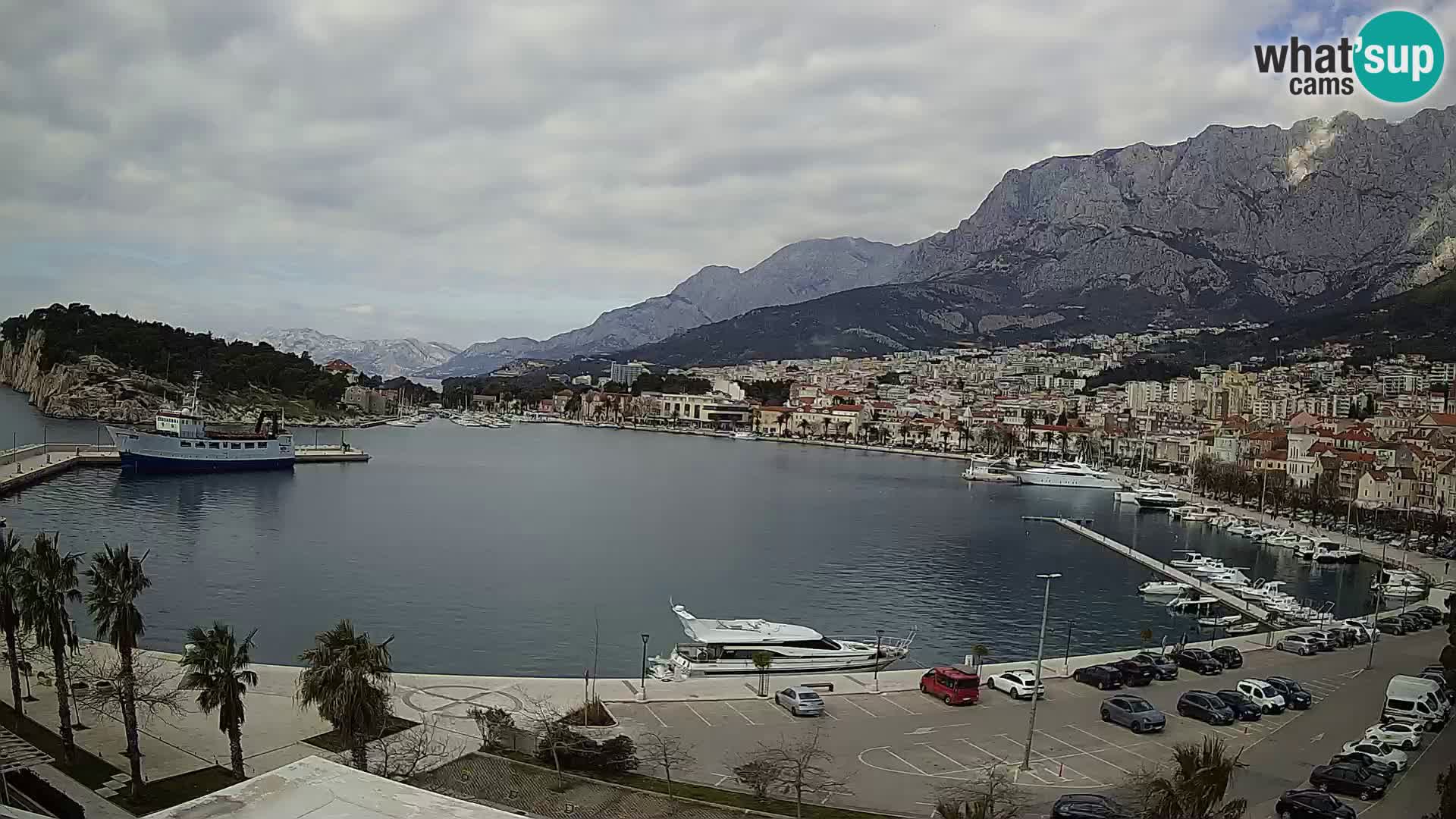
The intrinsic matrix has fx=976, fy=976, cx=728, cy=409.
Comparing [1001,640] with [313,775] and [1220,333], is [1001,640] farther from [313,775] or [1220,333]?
[1220,333]

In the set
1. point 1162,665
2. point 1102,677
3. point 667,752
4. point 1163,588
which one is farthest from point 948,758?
point 1163,588

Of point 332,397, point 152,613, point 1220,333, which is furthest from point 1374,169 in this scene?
point 152,613

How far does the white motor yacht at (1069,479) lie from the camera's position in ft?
200

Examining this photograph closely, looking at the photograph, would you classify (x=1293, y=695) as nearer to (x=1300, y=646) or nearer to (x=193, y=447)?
(x=1300, y=646)

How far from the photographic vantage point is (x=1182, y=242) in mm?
137375

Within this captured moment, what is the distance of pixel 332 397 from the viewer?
90.1 metres

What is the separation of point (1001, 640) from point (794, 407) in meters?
88.0

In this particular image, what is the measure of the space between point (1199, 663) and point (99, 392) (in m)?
75.5

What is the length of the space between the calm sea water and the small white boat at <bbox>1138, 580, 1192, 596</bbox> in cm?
60

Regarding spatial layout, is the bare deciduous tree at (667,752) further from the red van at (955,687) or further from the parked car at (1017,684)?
the parked car at (1017,684)

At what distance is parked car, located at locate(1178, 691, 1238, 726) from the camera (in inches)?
536

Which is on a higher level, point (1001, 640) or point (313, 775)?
point (313, 775)

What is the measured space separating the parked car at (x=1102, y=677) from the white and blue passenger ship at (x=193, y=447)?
4357 cm

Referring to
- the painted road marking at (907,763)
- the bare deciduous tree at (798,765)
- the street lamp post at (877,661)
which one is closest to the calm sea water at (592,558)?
the street lamp post at (877,661)
